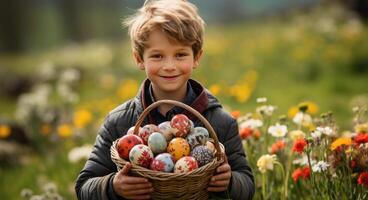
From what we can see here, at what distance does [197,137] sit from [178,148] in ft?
0.38

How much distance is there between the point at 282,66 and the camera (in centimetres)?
916

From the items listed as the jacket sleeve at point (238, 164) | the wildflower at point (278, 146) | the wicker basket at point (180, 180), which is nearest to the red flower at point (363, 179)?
the jacket sleeve at point (238, 164)

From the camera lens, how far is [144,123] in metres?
2.92

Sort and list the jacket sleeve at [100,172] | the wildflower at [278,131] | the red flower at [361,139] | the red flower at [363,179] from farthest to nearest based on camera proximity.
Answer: the wildflower at [278,131] → the red flower at [361,139] → the red flower at [363,179] → the jacket sleeve at [100,172]

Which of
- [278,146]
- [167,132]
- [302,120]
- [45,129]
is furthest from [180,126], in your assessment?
[45,129]

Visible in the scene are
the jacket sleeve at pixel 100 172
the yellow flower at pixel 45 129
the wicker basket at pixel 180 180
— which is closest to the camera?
the wicker basket at pixel 180 180

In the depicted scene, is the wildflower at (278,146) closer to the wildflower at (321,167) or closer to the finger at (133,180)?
the wildflower at (321,167)

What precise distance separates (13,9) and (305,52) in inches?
655

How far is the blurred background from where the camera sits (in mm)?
5379

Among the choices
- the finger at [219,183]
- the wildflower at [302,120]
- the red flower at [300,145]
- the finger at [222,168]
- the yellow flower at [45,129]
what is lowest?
the finger at [219,183]

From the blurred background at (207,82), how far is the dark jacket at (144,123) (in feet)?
2.85

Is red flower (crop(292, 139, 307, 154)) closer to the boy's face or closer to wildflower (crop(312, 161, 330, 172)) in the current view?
wildflower (crop(312, 161, 330, 172))

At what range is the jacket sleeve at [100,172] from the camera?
268 centimetres

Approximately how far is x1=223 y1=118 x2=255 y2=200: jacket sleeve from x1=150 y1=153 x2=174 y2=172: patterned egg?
437 mm
